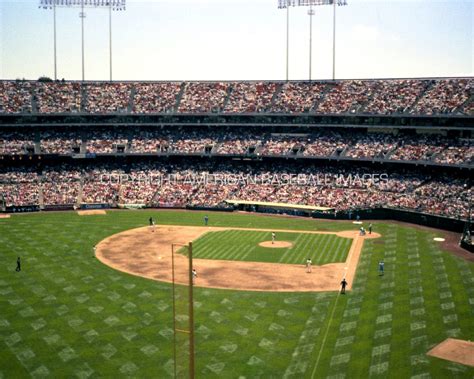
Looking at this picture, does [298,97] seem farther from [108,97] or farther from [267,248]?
[267,248]

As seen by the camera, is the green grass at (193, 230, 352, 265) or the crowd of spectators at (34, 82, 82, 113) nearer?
the green grass at (193, 230, 352, 265)

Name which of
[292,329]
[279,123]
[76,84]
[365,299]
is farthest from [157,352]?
[76,84]

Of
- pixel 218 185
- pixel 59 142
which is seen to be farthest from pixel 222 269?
pixel 59 142

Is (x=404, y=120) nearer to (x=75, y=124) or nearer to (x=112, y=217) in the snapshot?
(x=112, y=217)

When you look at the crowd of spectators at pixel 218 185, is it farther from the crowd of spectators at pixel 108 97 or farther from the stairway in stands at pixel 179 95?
the crowd of spectators at pixel 108 97

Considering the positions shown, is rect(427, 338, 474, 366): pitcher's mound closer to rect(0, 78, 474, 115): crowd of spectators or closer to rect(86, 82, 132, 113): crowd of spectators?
rect(0, 78, 474, 115): crowd of spectators

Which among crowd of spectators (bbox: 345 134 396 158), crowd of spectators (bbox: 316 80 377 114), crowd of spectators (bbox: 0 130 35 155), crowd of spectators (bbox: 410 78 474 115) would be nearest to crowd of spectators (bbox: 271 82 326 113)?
crowd of spectators (bbox: 316 80 377 114)
